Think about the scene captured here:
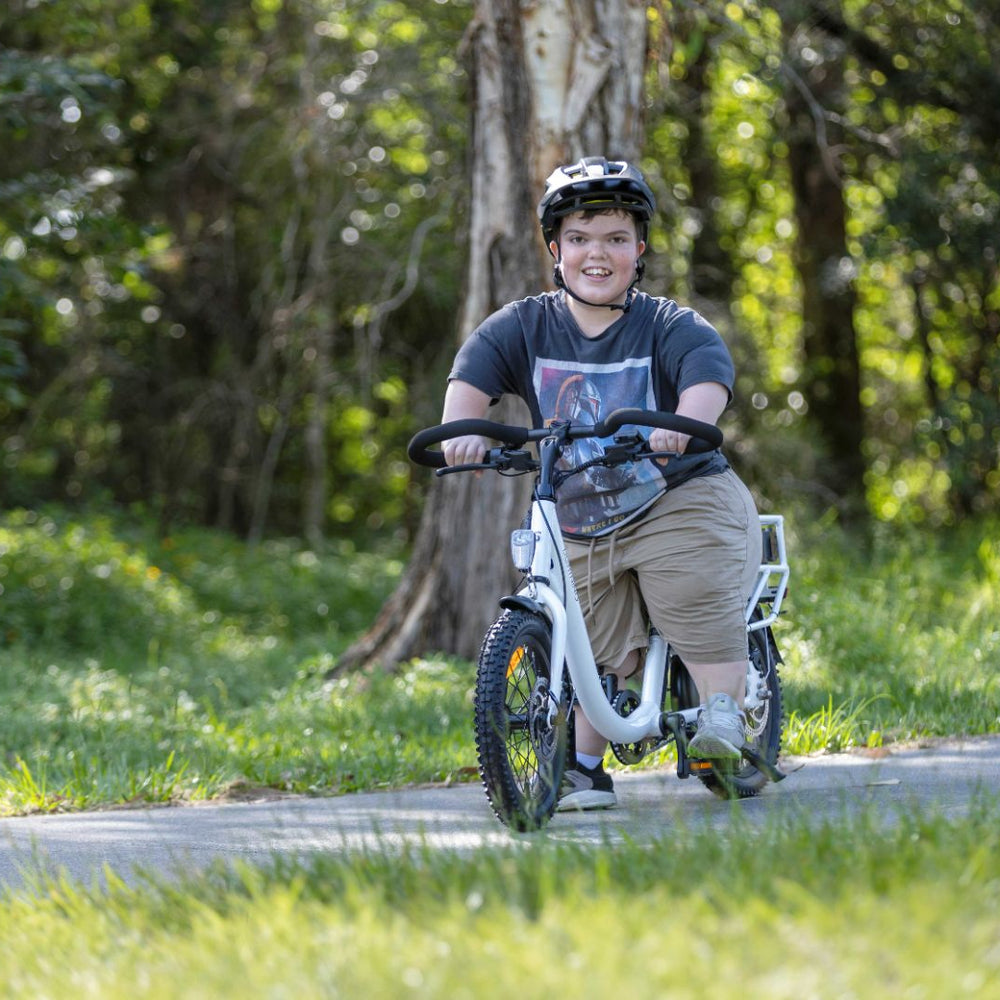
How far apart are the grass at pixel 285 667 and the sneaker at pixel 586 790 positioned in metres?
1.11

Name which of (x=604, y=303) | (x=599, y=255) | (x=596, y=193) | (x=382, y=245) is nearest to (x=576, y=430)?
(x=604, y=303)

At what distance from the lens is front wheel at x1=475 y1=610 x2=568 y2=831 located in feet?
13.8

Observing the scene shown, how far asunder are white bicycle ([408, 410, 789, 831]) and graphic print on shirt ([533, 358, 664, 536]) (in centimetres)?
9

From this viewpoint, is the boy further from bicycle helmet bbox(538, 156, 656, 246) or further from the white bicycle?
the white bicycle

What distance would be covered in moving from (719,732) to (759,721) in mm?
563

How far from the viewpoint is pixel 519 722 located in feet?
14.3

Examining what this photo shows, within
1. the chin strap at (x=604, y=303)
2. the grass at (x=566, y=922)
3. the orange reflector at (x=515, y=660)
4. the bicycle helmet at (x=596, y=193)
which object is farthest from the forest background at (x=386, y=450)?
the bicycle helmet at (x=596, y=193)

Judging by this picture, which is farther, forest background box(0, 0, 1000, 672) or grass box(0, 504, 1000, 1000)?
forest background box(0, 0, 1000, 672)

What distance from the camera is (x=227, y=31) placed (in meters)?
18.2

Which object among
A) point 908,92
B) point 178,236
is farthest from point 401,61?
point 178,236

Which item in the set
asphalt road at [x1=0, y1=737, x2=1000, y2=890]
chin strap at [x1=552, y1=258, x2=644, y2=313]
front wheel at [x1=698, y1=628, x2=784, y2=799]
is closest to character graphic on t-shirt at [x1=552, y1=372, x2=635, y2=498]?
chin strap at [x1=552, y1=258, x2=644, y2=313]

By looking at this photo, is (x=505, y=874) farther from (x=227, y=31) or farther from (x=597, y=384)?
(x=227, y=31)

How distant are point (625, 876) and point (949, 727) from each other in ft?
10.7

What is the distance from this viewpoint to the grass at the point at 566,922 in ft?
8.23
